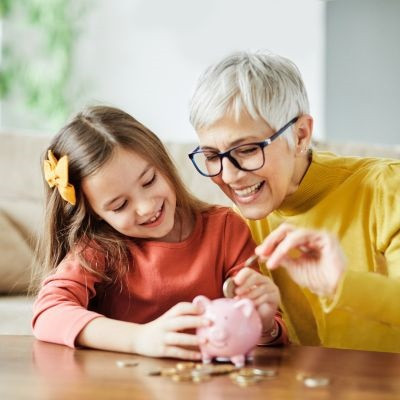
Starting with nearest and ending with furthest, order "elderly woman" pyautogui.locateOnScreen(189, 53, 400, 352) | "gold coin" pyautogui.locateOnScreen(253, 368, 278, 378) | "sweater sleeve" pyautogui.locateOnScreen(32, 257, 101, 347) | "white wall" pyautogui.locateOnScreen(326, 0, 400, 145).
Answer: "gold coin" pyautogui.locateOnScreen(253, 368, 278, 378) → "sweater sleeve" pyautogui.locateOnScreen(32, 257, 101, 347) → "elderly woman" pyautogui.locateOnScreen(189, 53, 400, 352) → "white wall" pyautogui.locateOnScreen(326, 0, 400, 145)

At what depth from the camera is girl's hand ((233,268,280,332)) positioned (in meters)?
1.38

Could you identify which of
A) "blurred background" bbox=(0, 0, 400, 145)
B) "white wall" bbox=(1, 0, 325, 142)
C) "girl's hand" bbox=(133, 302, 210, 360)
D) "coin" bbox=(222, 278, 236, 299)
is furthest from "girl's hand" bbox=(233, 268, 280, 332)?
"white wall" bbox=(1, 0, 325, 142)

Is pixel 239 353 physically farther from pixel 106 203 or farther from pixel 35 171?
pixel 35 171

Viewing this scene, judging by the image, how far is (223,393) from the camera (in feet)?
3.57

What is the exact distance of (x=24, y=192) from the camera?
2.96 metres

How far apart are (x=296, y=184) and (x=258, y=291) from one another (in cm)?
50

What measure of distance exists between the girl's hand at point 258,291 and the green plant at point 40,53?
4.23 meters

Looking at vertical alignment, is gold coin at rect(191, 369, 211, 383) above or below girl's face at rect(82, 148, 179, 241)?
below

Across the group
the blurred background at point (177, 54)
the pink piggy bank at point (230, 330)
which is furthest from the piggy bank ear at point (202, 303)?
the blurred background at point (177, 54)

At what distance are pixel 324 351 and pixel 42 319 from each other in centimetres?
54

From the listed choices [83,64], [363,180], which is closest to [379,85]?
[83,64]

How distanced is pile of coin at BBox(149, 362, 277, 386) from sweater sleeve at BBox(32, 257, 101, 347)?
10.9 inches

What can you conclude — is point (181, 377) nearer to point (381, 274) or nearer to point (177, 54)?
point (381, 274)

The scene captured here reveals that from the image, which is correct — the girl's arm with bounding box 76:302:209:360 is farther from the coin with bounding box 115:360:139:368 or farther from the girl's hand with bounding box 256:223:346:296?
the girl's hand with bounding box 256:223:346:296
